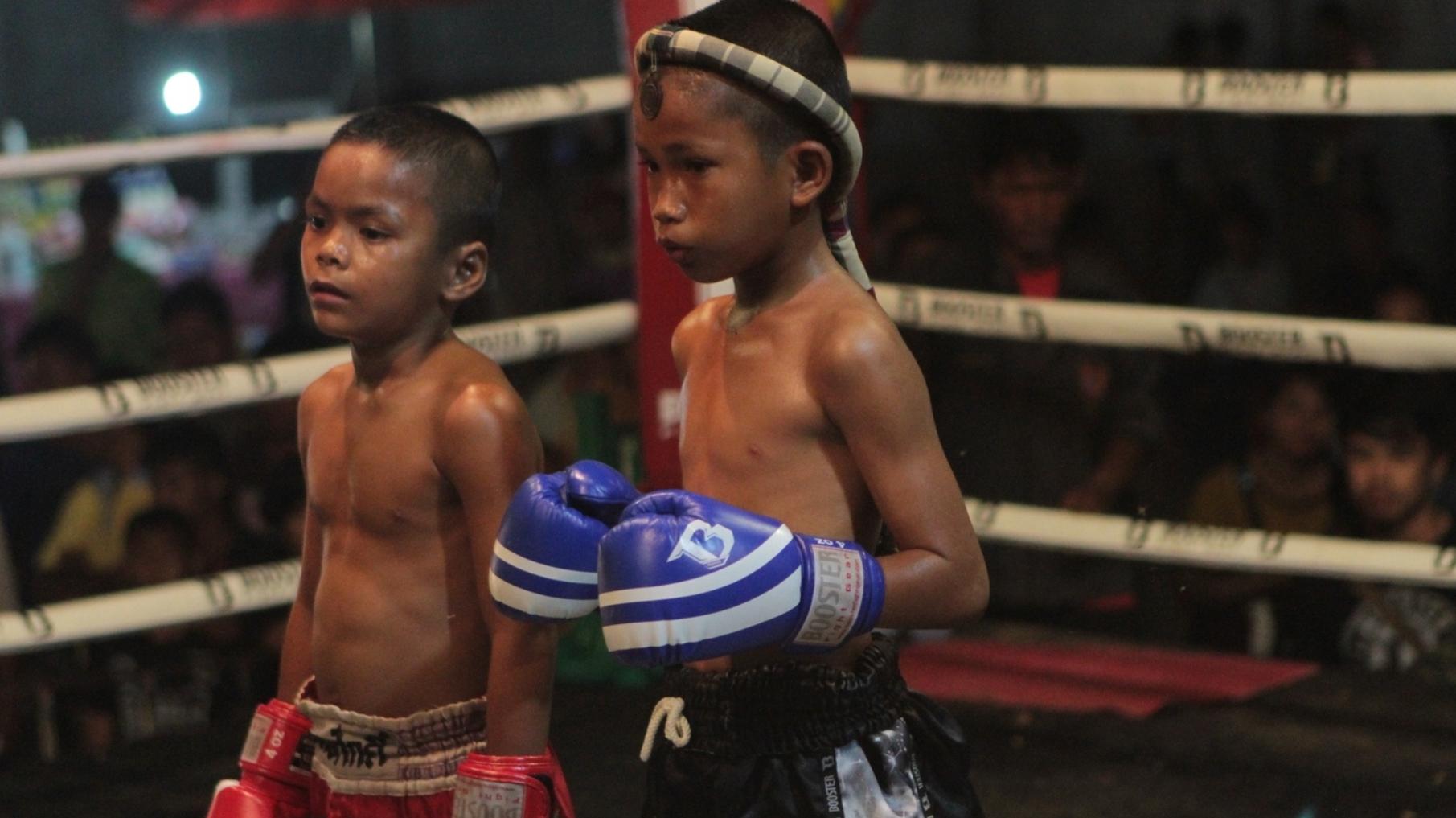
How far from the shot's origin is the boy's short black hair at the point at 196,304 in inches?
163

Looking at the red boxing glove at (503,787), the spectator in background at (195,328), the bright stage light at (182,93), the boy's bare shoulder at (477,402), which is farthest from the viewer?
the bright stage light at (182,93)

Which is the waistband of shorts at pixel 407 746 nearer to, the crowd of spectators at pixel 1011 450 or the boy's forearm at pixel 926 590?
the boy's forearm at pixel 926 590

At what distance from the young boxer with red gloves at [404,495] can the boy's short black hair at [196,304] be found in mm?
2337

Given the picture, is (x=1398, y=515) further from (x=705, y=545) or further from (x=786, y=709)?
(x=705, y=545)

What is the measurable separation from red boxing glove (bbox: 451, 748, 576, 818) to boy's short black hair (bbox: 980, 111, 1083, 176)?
77.3 inches

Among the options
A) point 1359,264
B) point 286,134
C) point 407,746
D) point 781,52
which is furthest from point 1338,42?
point 407,746

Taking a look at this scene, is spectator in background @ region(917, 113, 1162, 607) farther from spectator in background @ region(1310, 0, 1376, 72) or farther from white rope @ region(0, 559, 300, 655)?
spectator in background @ region(1310, 0, 1376, 72)

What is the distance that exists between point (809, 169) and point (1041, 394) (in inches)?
71.5

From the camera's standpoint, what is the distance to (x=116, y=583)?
12.2 ft

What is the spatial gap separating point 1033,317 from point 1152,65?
243 centimetres

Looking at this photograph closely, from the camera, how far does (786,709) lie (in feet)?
5.31

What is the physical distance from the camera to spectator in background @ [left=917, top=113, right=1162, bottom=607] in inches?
132

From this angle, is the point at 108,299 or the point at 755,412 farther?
the point at 108,299

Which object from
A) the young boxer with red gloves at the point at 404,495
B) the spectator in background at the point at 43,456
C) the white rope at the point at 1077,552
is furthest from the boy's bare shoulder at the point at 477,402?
the spectator in background at the point at 43,456
